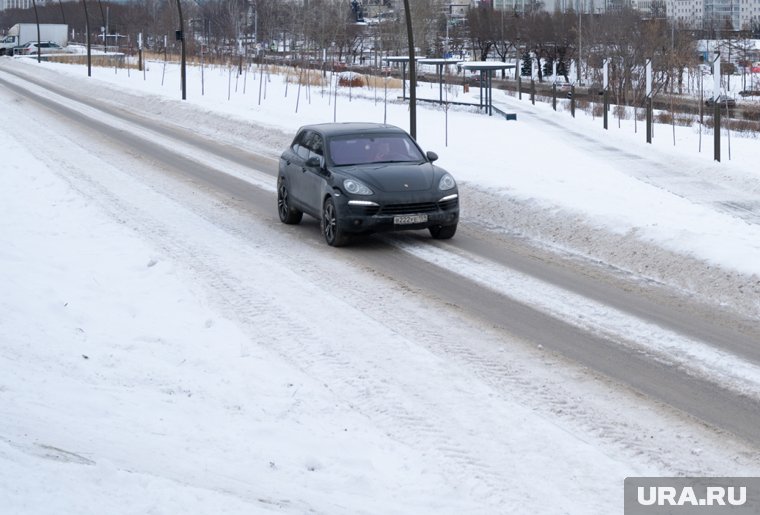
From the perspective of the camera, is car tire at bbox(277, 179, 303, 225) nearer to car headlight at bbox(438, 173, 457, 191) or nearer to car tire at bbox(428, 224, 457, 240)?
car tire at bbox(428, 224, 457, 240)

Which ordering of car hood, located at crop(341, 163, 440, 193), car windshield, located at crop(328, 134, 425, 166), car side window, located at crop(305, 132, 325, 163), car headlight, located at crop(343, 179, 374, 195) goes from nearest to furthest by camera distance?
1. car headlight, located at crop(343, 179, 374, 195)
2. car hood, located at crop(341, 163, 440, 193)
3. car windshield, located at crop(328, 134, 425, 166)
4. car side window, located at crop(305, 132, 325, 163)

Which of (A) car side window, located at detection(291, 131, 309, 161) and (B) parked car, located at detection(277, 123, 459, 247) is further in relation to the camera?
(A) car side window, located at detection(291, 131, 309, 161)

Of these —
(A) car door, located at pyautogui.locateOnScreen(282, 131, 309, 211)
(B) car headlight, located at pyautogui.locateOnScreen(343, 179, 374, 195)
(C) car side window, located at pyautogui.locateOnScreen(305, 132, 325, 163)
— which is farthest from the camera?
(A) car door, located at pyautogui.locateOnScreen(282, 131, 309, 211)

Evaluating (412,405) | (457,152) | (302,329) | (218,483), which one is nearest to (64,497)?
(218,483)

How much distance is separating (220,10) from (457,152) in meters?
116

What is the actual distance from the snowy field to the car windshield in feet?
4.90

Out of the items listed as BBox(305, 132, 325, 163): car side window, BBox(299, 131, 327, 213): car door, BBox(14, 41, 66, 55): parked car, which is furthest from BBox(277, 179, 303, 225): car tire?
BBox(14, 41, 66, 55): parked car

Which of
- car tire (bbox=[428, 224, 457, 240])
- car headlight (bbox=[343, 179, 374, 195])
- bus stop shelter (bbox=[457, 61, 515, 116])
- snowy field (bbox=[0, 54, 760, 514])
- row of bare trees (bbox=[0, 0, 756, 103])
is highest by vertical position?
row of bare trees (bbox=[0, 0, 756, 103])

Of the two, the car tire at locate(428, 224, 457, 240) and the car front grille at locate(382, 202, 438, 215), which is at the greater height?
the car front grille at locate(382, 202, 438, 215)

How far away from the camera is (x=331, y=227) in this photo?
15.5 meters

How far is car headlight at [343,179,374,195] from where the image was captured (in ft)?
50.0

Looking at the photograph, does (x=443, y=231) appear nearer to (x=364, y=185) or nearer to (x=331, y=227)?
(x=364, y=185)

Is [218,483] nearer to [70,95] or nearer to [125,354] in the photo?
[125,354]

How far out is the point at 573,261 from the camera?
14195 millimetres
